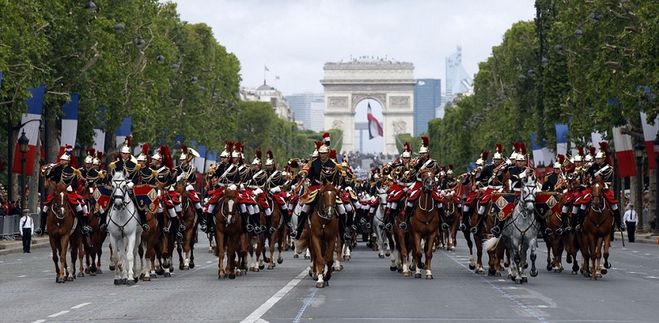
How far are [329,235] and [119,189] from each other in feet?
13.0

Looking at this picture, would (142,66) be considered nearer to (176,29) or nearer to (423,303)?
(176,29)

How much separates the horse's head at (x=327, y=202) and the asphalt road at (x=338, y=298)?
1.31 metres

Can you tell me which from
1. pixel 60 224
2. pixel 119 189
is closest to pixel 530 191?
pixel 119 189

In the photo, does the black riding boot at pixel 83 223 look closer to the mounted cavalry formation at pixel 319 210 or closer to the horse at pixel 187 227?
the mounted cavalry formation at pixel 319 210

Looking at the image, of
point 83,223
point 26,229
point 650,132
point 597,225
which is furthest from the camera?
point 650,132

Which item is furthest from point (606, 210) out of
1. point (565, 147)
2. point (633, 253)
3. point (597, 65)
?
point (565, 147)

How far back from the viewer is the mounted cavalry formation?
97.4 ft

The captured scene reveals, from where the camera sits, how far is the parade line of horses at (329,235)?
2950 cm

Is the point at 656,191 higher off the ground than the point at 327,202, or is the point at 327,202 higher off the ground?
the point at 656,191

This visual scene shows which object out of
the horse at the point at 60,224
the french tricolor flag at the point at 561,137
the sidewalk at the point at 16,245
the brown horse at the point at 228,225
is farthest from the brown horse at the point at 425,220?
the french tricolor flag at the point at 561,137

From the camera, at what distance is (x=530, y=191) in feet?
97.6

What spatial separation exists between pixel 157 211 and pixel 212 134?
74.7m

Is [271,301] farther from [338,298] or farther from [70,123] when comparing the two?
[70,123]

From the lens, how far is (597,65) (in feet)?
206
